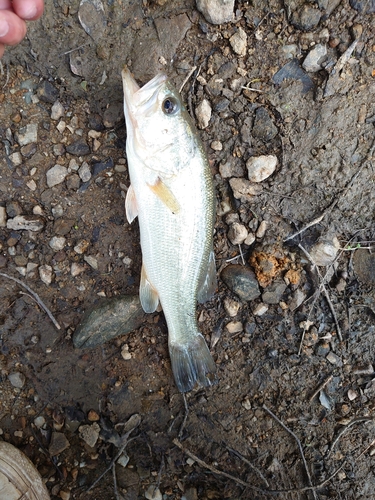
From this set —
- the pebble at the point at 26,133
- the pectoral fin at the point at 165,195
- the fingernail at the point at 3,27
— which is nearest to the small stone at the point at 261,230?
the pectoral fin at the point at 165,195

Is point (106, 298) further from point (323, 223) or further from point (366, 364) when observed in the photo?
point (366, 364)

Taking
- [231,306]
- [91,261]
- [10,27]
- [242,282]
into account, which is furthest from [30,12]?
[231,306]

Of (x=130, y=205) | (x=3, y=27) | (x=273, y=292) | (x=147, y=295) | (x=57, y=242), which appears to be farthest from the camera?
(x=273, y=292)

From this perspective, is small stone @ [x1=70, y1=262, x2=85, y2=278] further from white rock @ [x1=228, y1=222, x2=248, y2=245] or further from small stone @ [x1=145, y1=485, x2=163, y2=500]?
small stone @ [x1=145, y1=485, x2=163, y2=500]

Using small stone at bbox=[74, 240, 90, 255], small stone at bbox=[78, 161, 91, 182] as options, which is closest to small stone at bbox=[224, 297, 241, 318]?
small stone at bbox=[74, 240, 90, 255]

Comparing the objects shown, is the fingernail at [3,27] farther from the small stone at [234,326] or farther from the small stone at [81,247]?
the small stone at [234,326]

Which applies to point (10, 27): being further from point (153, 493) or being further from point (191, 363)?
point (153, 493)

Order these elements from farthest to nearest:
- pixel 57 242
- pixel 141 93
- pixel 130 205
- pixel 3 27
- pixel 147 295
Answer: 1. pixel 57 242
2. pixel 147 295
3. pixel 130 205
4. pixel 141 93
5. pixel 3 27
